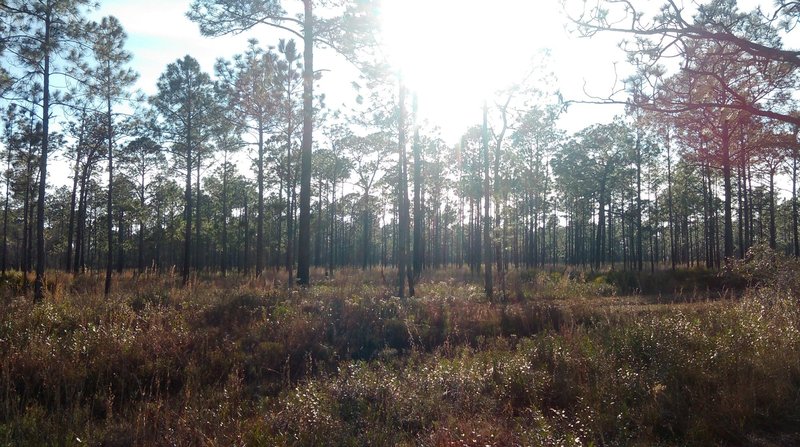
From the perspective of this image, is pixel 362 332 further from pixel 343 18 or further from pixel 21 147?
pixel 21 147

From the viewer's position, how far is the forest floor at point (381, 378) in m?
4.61

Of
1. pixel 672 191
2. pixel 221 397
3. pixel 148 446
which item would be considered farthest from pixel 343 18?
pixel 672 191

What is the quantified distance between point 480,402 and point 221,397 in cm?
291

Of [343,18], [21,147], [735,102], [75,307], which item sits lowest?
[75,307]

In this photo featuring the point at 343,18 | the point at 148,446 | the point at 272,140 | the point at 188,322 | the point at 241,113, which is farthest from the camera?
the point at 272,140

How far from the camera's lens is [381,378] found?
19.7 feet

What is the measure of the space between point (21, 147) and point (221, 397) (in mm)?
23737

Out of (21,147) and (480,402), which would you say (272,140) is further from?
(480,402)

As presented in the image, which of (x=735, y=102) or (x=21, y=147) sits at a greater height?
(x=21, y=147)

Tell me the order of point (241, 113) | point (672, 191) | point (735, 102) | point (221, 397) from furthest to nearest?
point (672, 191)
point (241, 113)
point (735, 102)
point (221, 397)

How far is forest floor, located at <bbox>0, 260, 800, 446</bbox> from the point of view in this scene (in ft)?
15.1

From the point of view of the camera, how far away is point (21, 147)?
23219mm

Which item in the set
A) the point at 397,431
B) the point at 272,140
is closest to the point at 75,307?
the point at 397,431

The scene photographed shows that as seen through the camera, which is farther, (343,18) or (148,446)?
(343,18)
